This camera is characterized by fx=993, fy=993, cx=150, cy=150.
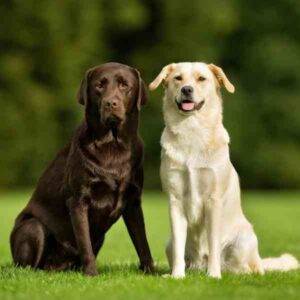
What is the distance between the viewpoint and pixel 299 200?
62.4 ft

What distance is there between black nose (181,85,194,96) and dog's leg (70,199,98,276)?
104cm

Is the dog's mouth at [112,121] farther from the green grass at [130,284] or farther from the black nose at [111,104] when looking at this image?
the green grass at [130,284]

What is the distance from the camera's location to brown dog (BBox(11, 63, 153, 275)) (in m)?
6.92

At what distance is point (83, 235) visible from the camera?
6914 mm

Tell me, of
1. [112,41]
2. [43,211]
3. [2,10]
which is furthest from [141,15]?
[43,211]

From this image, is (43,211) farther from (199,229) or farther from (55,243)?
(199,229)

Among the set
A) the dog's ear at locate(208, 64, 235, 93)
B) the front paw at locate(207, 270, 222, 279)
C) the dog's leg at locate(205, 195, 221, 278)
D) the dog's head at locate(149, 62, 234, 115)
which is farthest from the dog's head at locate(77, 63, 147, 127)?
the front paw at locate(207, 270, 222, 279)

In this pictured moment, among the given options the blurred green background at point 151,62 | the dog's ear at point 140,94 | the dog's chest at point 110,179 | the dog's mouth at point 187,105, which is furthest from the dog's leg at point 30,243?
the blurred green background at point 151,62

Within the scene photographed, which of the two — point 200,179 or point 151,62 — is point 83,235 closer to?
point 200,179

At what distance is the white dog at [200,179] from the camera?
681 cm

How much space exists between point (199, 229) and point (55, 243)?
3.71 feet

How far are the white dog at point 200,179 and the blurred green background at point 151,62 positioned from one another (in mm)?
13782

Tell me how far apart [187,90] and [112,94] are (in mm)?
523

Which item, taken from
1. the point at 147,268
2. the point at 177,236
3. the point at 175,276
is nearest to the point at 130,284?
the point at 175,276
